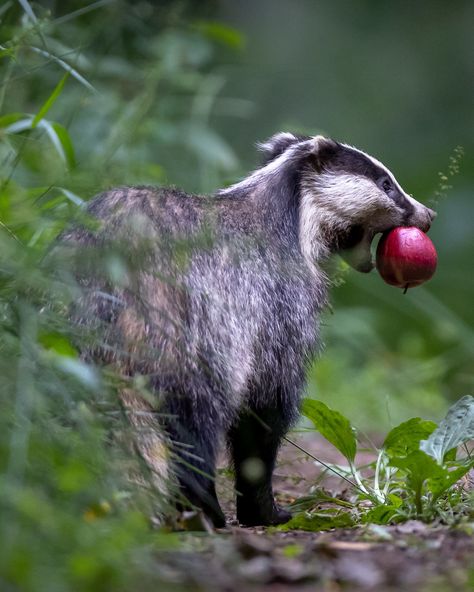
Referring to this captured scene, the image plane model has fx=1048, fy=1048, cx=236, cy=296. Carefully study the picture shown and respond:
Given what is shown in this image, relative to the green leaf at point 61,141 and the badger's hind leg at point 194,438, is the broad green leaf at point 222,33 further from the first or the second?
the badger's hind leg at point 194,438

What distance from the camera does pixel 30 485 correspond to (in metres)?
2.54

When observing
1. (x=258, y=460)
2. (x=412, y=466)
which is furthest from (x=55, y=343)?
(x=258, y=460)

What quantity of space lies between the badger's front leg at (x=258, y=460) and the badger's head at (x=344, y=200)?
756 mm

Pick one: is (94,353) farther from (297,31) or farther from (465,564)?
(297,31)

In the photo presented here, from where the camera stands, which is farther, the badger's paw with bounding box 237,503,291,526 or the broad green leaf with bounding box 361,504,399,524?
the badger's paw with bounding box 237,503,291,526

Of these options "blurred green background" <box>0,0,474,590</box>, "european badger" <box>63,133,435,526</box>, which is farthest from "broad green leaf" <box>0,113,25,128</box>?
"european badger" <box>63,133,435,526</box>

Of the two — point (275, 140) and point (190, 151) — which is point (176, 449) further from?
point (190, 151)

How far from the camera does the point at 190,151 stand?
6871 mm

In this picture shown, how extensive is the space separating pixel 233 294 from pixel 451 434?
3.01 ft

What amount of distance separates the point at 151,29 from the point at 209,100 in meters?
0.61

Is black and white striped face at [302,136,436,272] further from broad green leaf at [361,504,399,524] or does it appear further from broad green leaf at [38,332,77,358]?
broad green leaf at [38,332,77,358]

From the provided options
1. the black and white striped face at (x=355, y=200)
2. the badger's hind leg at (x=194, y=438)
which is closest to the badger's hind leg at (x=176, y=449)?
the badger's hind leg at (x=194, y=438)

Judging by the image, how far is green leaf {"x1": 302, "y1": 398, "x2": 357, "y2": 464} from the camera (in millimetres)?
3968

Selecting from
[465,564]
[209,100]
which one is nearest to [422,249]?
[465,564]
